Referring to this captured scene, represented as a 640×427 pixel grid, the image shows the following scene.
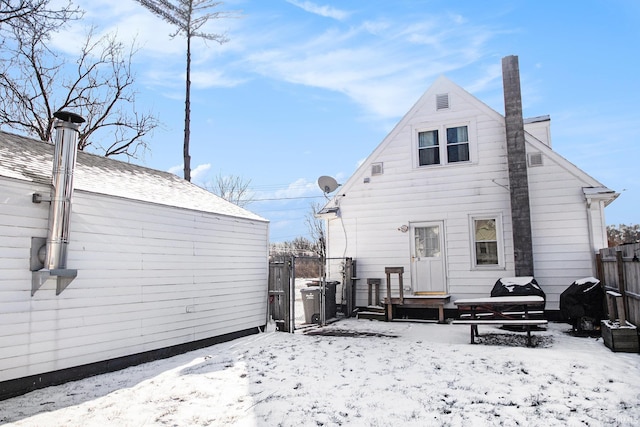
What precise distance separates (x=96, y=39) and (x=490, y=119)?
601 inches

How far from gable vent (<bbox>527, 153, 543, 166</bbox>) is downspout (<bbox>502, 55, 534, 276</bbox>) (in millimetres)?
236

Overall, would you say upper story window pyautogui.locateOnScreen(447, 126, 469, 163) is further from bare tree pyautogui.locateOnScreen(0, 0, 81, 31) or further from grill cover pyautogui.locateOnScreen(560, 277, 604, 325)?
bare tree pyautogui.locateOnScreen(0, 0, 81, 31)

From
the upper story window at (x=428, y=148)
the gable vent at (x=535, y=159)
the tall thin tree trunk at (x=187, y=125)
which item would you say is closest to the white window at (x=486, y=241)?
the gable vent at (x=535, y=159)

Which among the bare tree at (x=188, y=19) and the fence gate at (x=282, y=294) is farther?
the bare tree at (x=188, y=19)

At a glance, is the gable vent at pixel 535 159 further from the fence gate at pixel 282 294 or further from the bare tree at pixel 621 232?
the bare tree at pixel 621 232

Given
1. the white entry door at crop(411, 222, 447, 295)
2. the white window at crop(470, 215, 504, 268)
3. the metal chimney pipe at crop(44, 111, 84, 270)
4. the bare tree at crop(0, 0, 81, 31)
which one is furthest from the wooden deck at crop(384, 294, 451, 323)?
the bare tree at crop(0, 0, 81, 31)

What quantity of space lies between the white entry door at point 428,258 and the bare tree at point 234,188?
2012cm

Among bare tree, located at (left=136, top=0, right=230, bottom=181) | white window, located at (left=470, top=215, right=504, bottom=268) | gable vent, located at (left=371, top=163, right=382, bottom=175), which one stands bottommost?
white window, located at (left=470, top=215, right=504, bottom=268)

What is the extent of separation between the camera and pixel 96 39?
1608 cm

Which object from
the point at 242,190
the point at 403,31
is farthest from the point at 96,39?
the point at 242,190

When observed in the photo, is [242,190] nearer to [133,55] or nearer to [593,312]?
[133,55]

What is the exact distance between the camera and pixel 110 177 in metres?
6.85

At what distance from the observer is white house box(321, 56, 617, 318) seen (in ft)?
30.9

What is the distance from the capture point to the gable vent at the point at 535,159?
32.1ft
